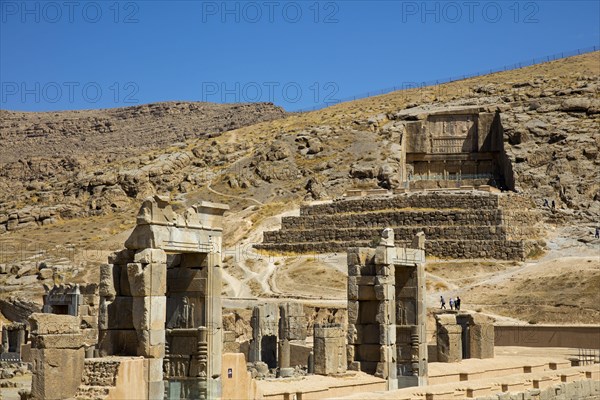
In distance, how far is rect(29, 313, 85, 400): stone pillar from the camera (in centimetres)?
1633

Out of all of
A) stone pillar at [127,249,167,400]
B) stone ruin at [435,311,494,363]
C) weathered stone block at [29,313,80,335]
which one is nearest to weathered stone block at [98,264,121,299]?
stone pillar at [127,249,167,400]

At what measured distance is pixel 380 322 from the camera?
80.2 feet

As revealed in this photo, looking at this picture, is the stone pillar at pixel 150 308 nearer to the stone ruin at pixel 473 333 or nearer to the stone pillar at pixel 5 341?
the stone ruin at pixel 473 333

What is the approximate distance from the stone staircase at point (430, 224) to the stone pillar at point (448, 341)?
24.3 m

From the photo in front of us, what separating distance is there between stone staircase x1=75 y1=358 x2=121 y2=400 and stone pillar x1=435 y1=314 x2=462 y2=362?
1530 centimetres

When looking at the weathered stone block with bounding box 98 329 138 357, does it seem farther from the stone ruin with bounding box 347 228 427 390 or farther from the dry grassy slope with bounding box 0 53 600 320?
the dry grassy slope with bounding box 0 53 600 320

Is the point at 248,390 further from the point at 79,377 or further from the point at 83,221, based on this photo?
the point at 83,221

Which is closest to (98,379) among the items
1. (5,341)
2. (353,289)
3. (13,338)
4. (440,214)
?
(353,289)

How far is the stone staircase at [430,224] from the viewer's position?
181 ft

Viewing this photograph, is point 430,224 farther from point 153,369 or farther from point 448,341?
point 153,369

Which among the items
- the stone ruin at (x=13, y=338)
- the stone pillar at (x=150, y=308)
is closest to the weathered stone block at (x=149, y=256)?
the stone pillar at (x=150, y=308)

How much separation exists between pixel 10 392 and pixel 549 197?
151 feet

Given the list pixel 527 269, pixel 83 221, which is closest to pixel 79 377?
pixel 527 269

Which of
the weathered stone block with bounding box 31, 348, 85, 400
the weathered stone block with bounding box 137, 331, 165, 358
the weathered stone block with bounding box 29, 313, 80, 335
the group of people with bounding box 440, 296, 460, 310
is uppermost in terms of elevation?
the group of people with bounding box 440, 296, 460, 310
